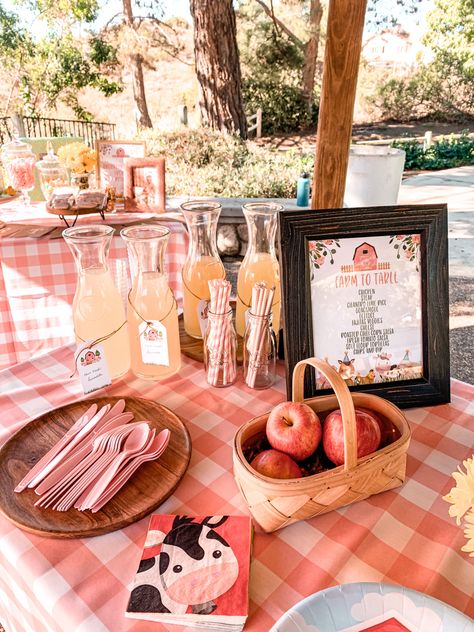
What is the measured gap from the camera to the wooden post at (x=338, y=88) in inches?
47.7

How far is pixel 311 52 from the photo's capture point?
11750mm

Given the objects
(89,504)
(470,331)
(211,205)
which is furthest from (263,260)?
(470,331)

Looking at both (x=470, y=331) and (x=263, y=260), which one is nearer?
(x=263, y=260)

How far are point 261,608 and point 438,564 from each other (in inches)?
9.3

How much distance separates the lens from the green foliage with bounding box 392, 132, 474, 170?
852 centimetres

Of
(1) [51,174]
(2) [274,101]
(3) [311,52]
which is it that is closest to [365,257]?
(1) [51,174]

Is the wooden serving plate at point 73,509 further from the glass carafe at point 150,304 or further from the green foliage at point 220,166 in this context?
the green foliage at point 220,166

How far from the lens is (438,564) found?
1.99 feet

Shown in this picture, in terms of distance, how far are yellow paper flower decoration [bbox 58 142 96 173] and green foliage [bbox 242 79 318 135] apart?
1023cm

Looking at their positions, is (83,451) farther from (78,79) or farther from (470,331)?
(78,79)

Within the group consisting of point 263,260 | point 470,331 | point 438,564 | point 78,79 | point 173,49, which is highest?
point 173,49

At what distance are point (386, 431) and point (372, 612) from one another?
275 mm

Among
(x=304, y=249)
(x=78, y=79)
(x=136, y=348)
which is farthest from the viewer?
(x=78, y=79)

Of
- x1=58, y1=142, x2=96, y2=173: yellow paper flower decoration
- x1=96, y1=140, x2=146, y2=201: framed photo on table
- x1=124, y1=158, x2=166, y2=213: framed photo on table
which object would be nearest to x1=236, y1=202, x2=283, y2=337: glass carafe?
x1=124, y1=158, x2=166, y2=213: framed photo on table
